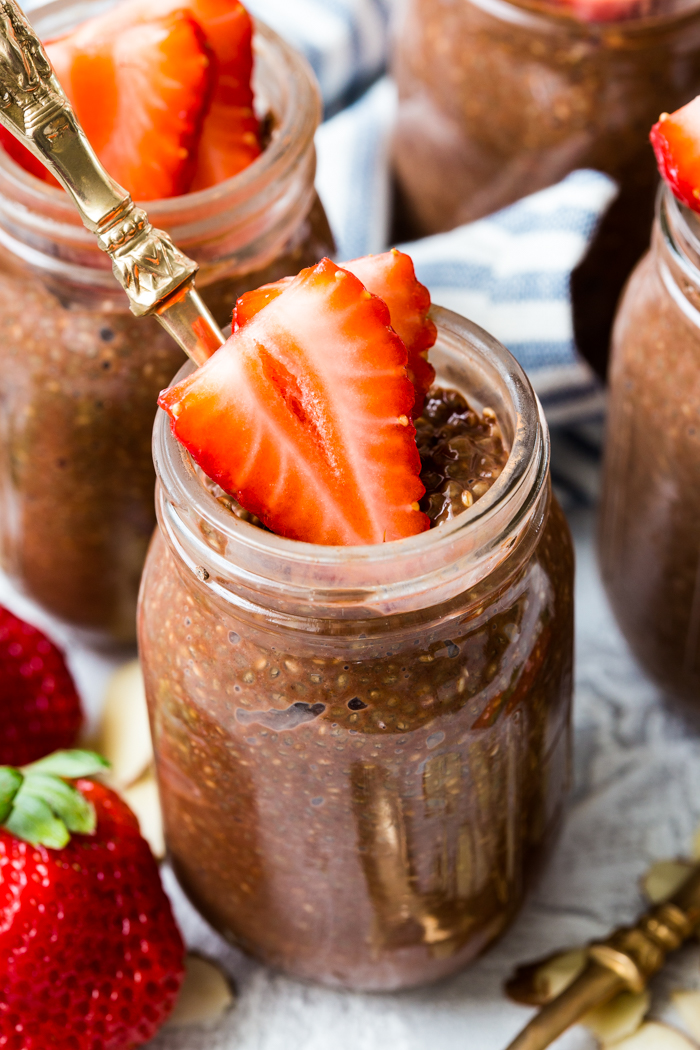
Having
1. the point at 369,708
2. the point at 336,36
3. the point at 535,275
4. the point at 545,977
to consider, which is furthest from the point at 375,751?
the point at 336,36

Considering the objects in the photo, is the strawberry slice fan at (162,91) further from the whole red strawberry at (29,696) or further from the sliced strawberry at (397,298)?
the whole red strawberry at (29,696)

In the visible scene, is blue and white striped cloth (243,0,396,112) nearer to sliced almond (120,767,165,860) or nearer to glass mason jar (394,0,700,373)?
glass mason jar (394,0,700,373)

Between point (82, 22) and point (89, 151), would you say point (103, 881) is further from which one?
point (82, 22)

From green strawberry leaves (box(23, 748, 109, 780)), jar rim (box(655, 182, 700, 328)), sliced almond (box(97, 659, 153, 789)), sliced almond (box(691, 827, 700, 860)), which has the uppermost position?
jar rim (box(655, 182, 700, 328))

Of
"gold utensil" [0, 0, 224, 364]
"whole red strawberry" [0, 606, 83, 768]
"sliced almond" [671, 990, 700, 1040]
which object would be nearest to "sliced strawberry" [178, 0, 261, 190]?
"gold utensil" [0, 0, 224, 364]

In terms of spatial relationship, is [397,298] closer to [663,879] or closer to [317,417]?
[317,417]
